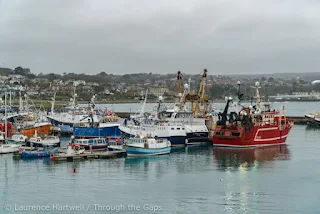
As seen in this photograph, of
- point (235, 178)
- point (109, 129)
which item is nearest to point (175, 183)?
point (235, 178)

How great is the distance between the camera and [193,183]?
30.0 m

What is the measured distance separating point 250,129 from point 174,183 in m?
15.3

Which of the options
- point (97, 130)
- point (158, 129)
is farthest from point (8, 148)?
point (158, 129)

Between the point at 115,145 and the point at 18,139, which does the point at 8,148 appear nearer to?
the point at 18,139

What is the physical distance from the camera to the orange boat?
46.5 meters

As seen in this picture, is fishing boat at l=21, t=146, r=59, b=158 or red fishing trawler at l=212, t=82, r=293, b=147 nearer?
fishing boat at l=21, t=146, r=59, b=158

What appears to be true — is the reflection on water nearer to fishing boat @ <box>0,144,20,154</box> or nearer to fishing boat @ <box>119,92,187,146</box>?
fishing boat @ <box>119,92,187,146</box>

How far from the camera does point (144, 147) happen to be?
1506 inches

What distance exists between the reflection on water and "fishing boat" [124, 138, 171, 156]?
13.9ft

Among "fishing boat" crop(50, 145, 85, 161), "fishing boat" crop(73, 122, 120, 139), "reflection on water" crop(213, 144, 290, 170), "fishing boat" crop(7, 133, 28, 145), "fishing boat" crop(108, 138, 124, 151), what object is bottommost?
"reflection on water" crop(213, 144, 290, 170)

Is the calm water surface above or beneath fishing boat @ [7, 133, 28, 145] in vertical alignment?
beneath

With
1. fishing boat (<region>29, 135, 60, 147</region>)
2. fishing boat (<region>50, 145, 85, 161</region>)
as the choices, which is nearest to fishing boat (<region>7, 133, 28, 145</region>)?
fishing boat (<region>29, 135, 60, 147</region>)

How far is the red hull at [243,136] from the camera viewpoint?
1716 inches

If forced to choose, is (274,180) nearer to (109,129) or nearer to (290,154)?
(290,154)
